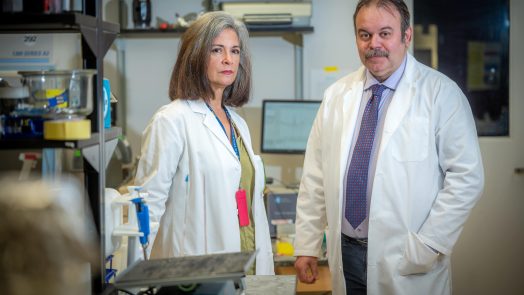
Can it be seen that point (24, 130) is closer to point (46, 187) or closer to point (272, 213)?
point (46, 187)

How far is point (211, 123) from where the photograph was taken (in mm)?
2172

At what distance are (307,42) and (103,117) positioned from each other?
2.54m

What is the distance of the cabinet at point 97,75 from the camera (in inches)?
50.6

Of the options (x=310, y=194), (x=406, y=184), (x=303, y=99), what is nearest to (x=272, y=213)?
(x=303, y=99)

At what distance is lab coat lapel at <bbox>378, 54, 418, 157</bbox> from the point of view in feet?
7.02

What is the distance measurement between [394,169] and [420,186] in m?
0.10

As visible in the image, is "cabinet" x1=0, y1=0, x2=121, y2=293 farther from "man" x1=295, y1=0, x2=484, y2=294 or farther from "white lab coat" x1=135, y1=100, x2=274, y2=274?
"man" x1=295, y1=0, x2=484, y2=294

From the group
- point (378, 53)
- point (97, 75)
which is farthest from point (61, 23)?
point (378, 53)

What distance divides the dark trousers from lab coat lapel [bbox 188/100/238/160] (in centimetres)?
49

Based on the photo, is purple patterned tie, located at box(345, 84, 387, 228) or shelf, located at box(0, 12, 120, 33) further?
purple patterned tie, located at box(345, 84, 387, 228)

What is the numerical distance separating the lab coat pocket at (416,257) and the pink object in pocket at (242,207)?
20.5 inches

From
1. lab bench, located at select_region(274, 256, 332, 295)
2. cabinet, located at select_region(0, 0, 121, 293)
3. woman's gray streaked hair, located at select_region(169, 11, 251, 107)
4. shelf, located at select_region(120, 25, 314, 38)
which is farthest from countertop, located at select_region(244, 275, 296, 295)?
shelf, located at select_region(120, 25, 314, 38)

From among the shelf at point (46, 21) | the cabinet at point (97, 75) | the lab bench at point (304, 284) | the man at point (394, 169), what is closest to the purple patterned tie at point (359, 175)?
the man at point (394, 169)

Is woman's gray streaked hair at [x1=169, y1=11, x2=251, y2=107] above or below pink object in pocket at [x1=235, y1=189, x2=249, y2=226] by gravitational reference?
above
